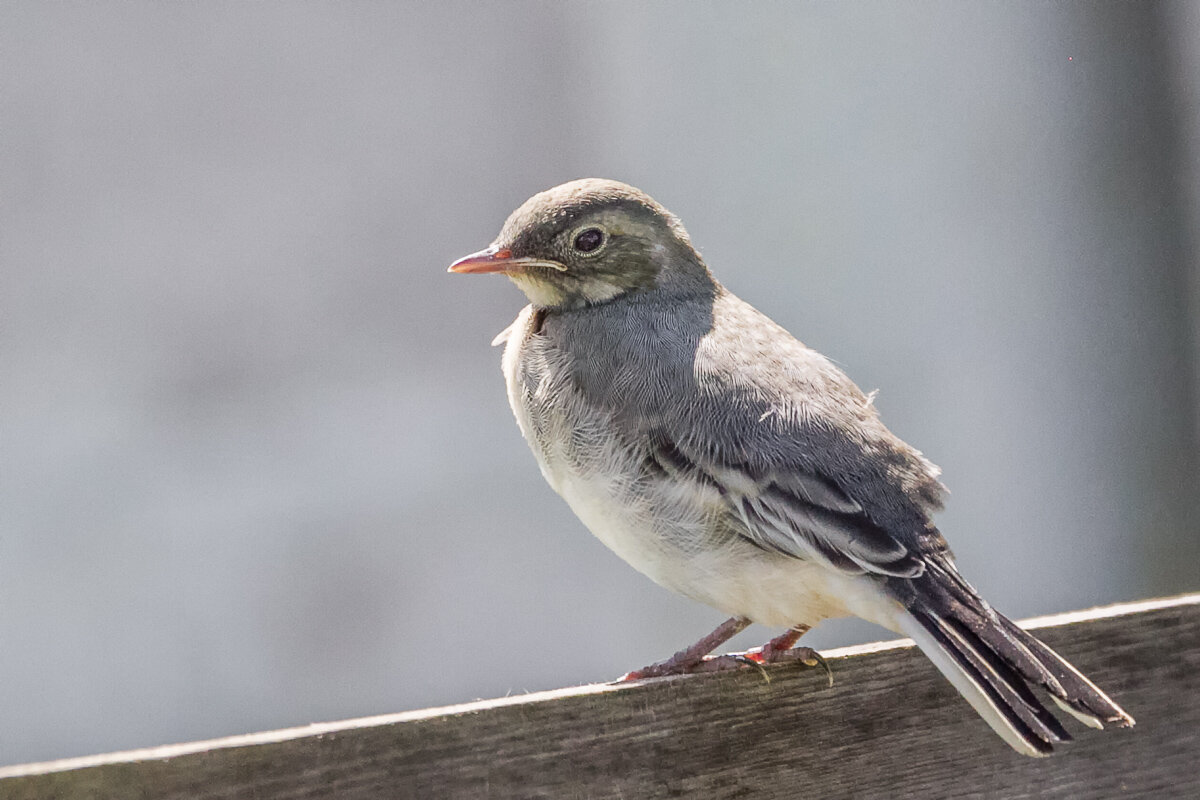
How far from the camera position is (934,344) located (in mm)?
6902

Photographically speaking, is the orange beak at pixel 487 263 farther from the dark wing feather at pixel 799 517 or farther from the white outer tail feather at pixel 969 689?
the white outer tail feather at pixel 969 689

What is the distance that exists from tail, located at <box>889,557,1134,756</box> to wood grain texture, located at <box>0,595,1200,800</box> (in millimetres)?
168

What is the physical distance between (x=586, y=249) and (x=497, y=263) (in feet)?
0.74

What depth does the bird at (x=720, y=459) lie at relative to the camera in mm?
2643

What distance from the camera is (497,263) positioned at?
3377 mm

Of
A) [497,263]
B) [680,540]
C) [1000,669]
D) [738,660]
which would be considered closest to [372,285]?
[497,263]

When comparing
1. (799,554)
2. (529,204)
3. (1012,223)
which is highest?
(529,204)

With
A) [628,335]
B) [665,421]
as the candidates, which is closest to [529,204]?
[628,335]

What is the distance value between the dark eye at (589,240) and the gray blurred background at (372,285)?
9.42 feet

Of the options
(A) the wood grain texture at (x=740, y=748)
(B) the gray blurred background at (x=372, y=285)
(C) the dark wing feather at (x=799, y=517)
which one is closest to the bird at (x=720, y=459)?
(C) the dark wing feather at (x=799, y=517)

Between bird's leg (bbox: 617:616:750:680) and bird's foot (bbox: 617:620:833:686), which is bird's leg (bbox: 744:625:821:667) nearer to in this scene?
bird's foot (bbox: 617:620:833:686)

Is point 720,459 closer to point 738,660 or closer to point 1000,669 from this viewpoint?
point 738,660

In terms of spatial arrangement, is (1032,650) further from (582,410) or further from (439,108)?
(439,108)

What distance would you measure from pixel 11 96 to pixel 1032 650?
5.00 metres
